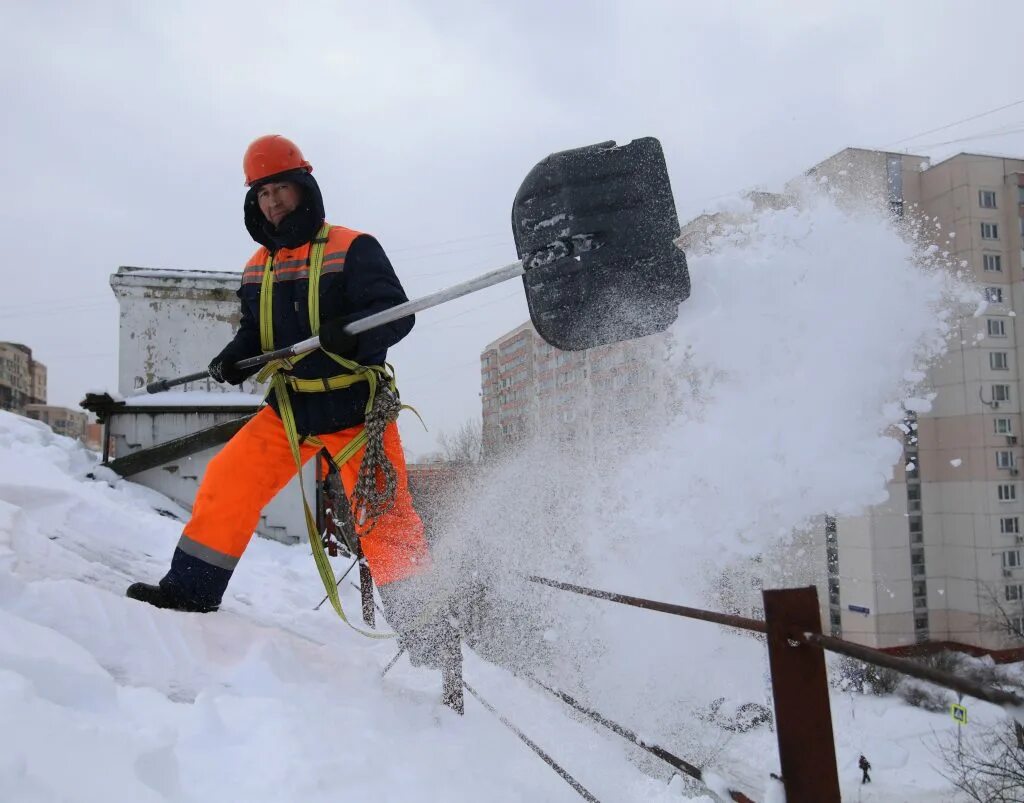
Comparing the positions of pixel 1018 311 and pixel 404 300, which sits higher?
pixel 1018 311

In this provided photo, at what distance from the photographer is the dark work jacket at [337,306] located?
118 inches

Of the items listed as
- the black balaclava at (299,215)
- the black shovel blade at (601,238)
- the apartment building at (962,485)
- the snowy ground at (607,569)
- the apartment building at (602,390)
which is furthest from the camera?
the apartment building at (962,485)

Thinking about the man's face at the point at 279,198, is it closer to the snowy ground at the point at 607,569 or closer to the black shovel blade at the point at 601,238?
the black shovel blade at the point at 601,238

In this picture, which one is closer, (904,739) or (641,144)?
(641,144)

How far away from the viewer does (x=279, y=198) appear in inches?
124

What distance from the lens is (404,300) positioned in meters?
3.07

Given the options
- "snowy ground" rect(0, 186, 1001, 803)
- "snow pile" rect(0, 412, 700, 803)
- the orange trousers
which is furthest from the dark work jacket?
"snow pile" rect(0, 412, 700, 803)

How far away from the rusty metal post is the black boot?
2.44 m

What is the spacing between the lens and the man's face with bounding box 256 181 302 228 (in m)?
3.13

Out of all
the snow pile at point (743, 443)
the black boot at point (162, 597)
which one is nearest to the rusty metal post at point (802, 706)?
the snow pile at point (743, 443)

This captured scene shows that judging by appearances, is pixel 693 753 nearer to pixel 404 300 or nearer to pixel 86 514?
pixel 404 300

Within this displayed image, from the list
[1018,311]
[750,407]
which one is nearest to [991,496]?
[1018,311]

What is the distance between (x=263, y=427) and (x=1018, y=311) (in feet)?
134

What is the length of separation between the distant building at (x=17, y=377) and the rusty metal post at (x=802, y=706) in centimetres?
7072
